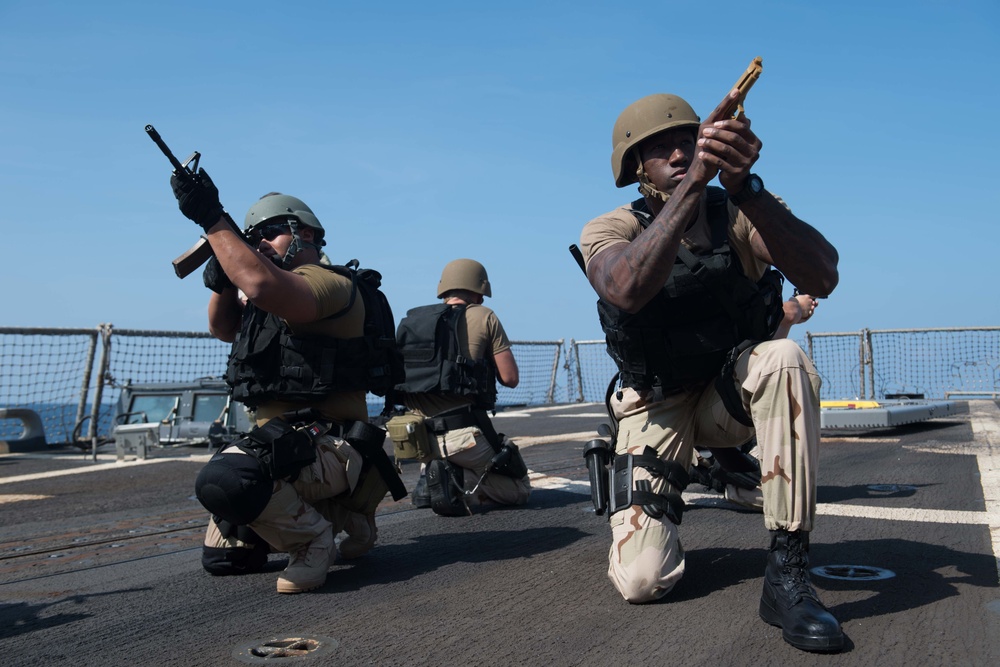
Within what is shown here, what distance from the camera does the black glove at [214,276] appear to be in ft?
11.9

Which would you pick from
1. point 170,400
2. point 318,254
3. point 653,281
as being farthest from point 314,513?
point 170,400

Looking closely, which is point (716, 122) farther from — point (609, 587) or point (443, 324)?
point (443, 324)

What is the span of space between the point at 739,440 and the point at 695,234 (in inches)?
31.6

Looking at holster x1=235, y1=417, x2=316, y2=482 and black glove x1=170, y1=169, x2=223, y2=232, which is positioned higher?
black glove x1=170, y1=169, x2=223, y2=232

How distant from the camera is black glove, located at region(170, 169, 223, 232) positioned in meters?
3.23

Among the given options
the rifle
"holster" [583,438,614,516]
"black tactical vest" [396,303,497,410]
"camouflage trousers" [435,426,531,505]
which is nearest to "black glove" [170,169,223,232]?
the rifle

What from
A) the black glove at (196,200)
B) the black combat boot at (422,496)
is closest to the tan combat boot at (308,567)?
the black glove at (196,200)

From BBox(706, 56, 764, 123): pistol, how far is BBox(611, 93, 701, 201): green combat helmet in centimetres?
57

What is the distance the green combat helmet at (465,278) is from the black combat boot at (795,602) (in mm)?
3476

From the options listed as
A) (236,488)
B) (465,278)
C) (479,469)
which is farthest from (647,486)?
(465,278)

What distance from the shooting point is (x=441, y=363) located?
5.41m

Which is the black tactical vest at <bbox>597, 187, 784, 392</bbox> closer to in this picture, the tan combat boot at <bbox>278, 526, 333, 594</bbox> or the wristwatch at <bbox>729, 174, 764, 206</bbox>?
the wristwatch at <bbox>729, 174, 764, 206</bbox>

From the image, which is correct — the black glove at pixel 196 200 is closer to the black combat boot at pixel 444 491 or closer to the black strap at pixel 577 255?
the black strap at pixel 577 255

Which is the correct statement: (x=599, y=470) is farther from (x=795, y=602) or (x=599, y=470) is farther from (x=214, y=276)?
(x=214, y=276)
